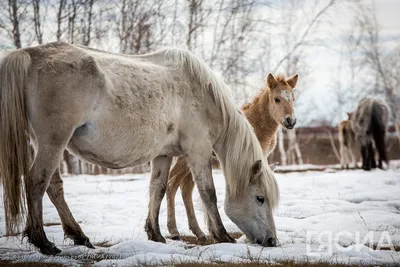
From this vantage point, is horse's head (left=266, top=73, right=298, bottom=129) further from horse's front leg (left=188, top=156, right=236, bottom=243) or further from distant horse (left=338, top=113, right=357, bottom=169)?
distant horse (left=338, top=113, right=357, bottom=169)

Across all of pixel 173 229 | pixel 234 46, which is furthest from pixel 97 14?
pixel 173 229

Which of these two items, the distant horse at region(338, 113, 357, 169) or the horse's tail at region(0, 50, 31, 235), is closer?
the horse's tail at region(0, 50, 31, 235)

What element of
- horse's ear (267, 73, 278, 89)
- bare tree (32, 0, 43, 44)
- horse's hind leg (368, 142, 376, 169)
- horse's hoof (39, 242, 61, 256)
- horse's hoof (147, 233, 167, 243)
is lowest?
A: horse's hind leg (368, 142, 376, 169)

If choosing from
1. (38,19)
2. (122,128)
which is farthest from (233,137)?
(38,19)

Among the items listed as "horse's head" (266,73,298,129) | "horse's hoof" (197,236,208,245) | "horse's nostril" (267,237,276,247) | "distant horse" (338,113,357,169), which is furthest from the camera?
"distant horse" (338,113,357,169)

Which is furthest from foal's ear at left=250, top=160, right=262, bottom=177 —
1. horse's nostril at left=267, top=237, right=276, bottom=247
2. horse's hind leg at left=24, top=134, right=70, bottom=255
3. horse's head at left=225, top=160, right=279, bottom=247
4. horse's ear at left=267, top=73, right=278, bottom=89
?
horse's ear at left=267, top=73, right=278, bottom=89

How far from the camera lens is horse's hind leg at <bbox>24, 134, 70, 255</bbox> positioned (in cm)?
471

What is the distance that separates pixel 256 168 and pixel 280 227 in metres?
1.32

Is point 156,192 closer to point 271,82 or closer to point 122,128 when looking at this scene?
point 122,128

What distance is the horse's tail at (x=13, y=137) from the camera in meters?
4.67

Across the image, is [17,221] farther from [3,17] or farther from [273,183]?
[3,17]

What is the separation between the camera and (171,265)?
4191 millimetres

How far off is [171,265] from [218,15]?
13.7m

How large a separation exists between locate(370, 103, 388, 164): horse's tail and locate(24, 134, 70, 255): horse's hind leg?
13.5m
